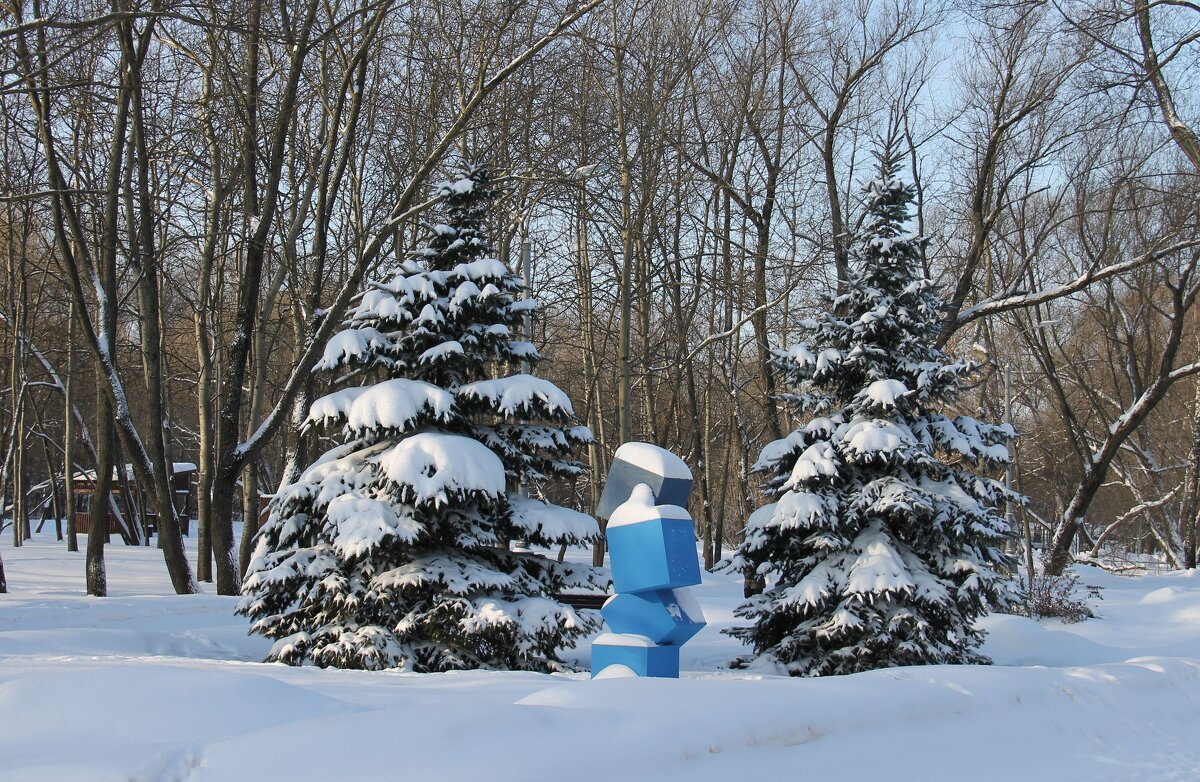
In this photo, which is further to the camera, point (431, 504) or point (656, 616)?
point (431, 504)

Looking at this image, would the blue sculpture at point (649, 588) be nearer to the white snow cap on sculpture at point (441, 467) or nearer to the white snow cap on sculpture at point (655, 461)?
the white snow cap on sculpture at point (655, 461)

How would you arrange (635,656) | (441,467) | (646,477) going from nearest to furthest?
(635,656), (646,477), (441,467)

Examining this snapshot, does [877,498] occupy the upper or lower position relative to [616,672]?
upper

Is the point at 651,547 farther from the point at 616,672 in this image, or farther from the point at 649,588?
the point at 616,672

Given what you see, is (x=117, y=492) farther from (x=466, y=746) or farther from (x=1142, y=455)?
(x=466, y=746)

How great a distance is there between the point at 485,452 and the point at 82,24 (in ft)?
15.6

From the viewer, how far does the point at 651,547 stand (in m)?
7.15

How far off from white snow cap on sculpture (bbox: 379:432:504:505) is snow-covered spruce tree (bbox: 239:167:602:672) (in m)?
0.01

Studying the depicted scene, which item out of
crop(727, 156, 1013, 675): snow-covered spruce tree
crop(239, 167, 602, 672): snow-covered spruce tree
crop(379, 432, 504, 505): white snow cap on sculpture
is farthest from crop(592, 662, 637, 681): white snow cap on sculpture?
crop(727, 156, 1013, 675): snow-covered spruce tree

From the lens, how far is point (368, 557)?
9688 millimetres

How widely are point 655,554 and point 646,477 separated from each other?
2.48 feet

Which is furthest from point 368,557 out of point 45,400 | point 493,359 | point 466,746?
point 45,400

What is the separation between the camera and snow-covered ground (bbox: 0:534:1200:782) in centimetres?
370

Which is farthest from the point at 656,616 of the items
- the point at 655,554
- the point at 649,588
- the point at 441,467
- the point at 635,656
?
the point at 441,467
